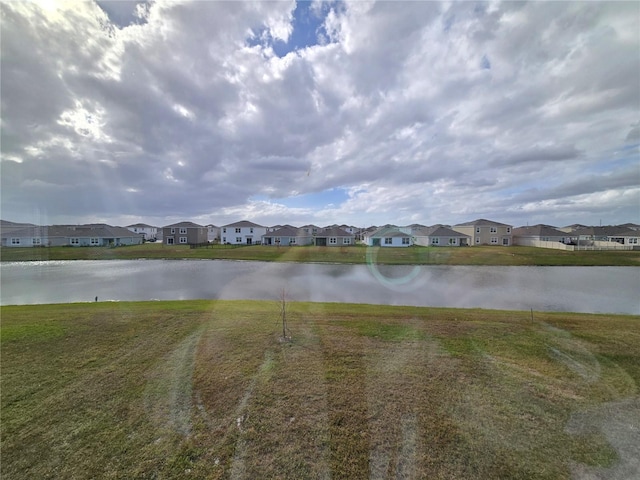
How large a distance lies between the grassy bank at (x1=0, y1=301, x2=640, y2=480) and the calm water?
25.9ft

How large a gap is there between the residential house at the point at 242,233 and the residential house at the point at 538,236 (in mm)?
59060

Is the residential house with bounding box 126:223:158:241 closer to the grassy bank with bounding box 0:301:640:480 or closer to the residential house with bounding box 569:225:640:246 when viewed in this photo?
the grassy bank with bounding box 0:301:640:480

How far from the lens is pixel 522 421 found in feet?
13.2

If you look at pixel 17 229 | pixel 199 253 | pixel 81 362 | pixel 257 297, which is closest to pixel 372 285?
pixel 257 297

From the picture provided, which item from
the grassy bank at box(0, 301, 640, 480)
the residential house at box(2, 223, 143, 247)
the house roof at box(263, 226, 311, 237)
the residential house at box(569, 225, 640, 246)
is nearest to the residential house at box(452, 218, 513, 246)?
the residential house at box(569, 225, 640, 246)

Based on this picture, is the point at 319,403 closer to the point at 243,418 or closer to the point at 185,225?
the point at 243,418

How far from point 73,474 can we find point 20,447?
117cm

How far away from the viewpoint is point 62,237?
A: 60906 mm

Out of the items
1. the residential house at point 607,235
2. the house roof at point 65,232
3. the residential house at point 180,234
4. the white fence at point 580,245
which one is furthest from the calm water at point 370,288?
the residential house at point 607,235

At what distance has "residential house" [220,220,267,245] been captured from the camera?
67.8 m

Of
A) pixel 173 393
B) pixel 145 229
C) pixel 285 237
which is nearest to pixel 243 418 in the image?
pixel 173 393

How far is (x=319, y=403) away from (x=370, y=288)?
14738 millimetres

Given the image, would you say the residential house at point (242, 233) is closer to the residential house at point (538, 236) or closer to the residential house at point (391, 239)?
the residential house at point (391, 239)

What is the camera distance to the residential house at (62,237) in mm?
57950
